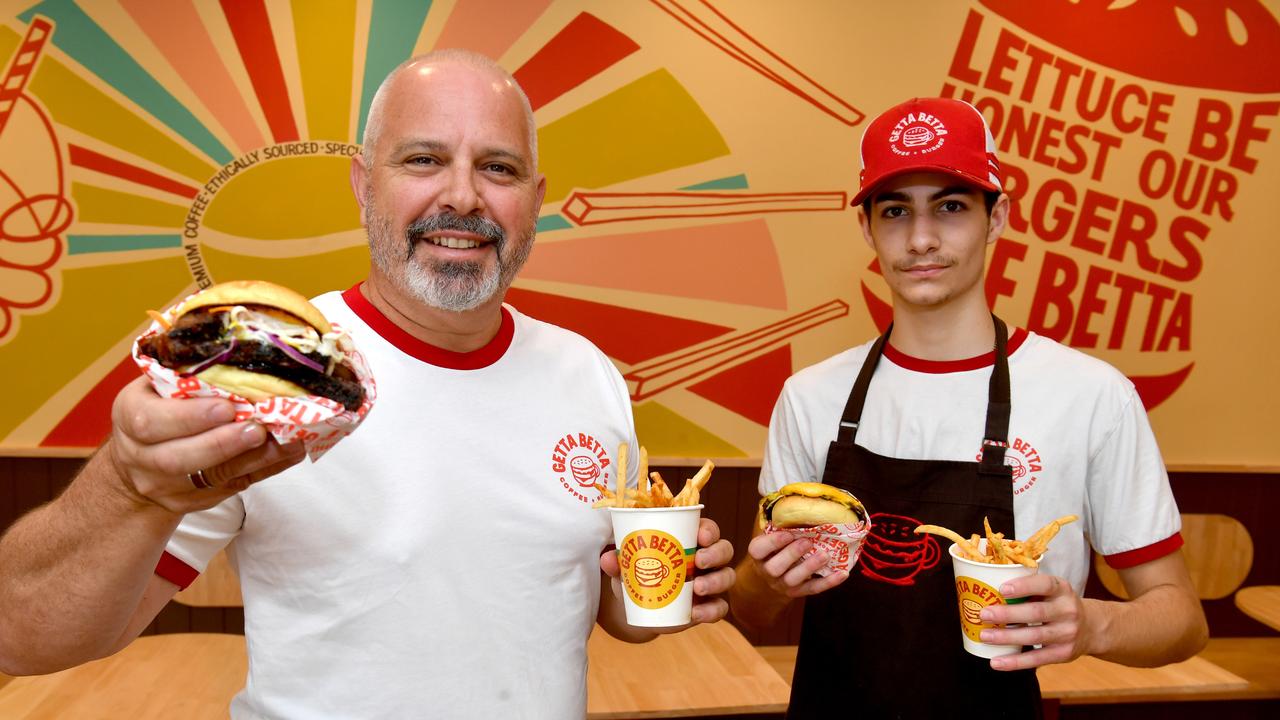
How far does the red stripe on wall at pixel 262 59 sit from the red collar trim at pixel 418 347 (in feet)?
6.72

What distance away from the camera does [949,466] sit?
76.6 inches

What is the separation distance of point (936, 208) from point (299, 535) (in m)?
1.52

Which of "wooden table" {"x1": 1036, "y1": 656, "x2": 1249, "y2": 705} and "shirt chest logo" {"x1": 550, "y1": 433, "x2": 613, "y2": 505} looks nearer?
"shirt chest logo" {"x1": 550, "y1": 433, "x2": 613, "y2": 505}

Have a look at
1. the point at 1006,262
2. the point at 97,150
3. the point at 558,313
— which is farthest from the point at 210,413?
the point at 1006,262

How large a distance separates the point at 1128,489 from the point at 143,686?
274 centimetres

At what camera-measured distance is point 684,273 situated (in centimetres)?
378

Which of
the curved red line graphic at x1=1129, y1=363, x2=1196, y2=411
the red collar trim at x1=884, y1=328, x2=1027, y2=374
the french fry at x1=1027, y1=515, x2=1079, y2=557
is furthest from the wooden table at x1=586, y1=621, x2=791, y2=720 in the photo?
the curved red line graphic at x1=1129, y1=363, x2=1196, y2=411

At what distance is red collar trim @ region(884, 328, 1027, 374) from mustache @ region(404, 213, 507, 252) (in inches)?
41.2

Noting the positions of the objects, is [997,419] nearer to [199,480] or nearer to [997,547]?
→ [997,547]

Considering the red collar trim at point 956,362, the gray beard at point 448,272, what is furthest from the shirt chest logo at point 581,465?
the red collar trim at point 956,362

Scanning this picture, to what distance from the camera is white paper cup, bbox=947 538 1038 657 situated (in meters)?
1.57

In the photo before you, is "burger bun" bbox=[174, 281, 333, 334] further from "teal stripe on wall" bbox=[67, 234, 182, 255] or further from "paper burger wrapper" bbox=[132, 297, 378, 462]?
"teal stripe on wall" bbox=[67, 234, 182, 255]

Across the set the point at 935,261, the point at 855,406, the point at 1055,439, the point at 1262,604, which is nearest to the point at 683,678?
the point at 855,406

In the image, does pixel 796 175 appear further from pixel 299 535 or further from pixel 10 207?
pixel 10 207
